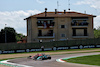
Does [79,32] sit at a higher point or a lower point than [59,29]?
lower

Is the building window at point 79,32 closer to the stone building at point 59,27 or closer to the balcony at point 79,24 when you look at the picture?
the stone building at point 59,27

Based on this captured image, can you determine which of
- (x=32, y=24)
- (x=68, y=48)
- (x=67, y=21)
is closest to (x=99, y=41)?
(x=68, y=48)

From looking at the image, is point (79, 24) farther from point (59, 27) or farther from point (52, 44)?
point (52, 44)

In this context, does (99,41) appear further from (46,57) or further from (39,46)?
(46,57)

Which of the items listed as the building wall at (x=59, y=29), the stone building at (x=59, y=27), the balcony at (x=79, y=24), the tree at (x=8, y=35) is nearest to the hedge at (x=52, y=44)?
the stone building at (x=59, y=27)

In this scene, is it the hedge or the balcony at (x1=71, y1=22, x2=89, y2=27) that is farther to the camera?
the balcony at (x1=71, y1=22, x2=89, y2=27)

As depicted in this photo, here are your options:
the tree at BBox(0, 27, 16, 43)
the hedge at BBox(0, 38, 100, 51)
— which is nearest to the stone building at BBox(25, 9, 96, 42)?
the hedge at BBox(0, 38, 100, 51)

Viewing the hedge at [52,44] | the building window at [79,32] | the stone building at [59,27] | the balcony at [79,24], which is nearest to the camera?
the hedge at [52,44]

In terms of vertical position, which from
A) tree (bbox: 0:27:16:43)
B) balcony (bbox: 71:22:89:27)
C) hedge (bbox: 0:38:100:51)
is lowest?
hedge (bbox: 0:38:100:51)

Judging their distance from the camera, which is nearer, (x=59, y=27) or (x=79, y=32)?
(x=79, y=32)

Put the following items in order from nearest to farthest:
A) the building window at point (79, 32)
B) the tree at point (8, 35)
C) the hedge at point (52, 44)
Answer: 1. the hedge at point (52, 44)
2. the building window at point (79, 32)
3. the tree at point (8, 35)

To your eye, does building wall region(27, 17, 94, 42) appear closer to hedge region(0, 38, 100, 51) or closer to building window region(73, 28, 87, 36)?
building window region(73, 28, 87, 36)

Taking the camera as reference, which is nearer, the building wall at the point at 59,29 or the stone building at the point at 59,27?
the stone building at the point at 59,27

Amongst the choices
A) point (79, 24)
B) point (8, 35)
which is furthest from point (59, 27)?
point (8, 35)
